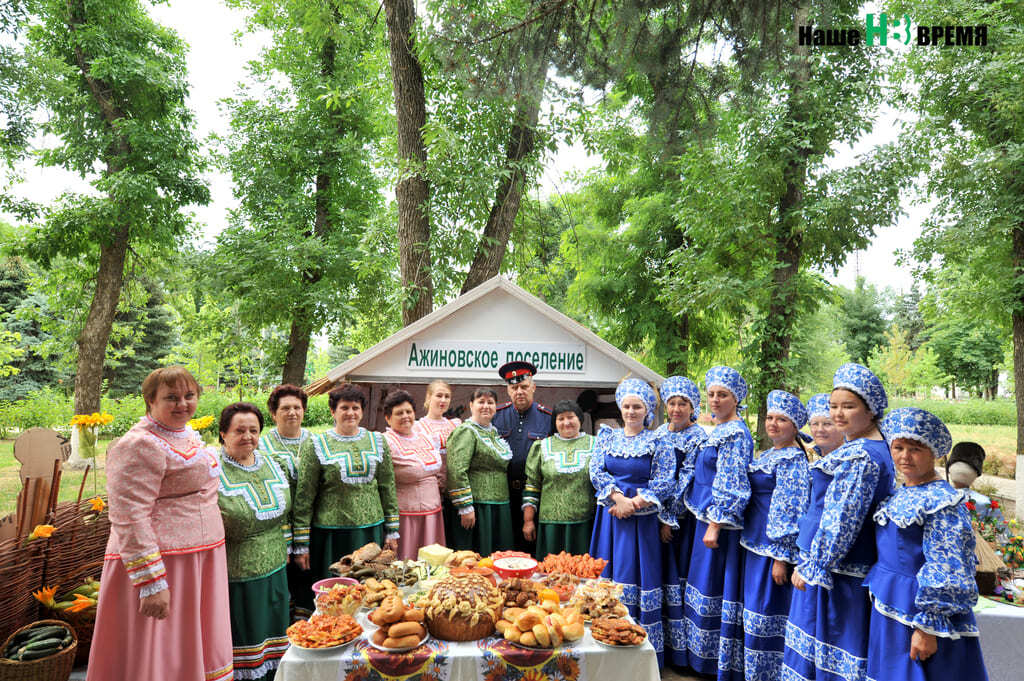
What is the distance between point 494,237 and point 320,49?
8.15 m

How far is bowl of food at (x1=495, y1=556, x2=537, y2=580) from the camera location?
301cm

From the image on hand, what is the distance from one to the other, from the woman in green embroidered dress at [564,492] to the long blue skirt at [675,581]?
602 mm

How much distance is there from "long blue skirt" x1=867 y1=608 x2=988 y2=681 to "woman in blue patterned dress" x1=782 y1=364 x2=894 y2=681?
18 cm

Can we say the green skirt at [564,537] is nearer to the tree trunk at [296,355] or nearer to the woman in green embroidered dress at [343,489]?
the woman in green embroidered dress at [343,489]

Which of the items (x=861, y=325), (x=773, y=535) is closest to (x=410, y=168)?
(x=773, y=535)

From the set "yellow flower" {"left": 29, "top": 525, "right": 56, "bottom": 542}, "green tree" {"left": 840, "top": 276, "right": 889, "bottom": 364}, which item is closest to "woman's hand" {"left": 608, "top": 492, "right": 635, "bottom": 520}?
"yellow flower" {"left": 29, "top": 525, "right": 56, "bottom": 542}

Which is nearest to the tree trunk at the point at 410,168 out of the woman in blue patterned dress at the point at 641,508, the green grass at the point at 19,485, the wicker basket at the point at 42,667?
the woman in blue patterned dress at the point at 641,508

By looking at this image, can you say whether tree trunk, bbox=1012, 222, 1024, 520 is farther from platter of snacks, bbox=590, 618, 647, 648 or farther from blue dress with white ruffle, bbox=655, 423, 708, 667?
platter of snacks, bbox=590, 618, 647, 648

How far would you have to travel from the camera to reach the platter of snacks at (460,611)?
8.06 feet

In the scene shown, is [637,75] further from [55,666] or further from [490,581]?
[55,666]

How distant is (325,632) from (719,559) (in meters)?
2.61

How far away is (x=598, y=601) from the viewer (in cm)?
268

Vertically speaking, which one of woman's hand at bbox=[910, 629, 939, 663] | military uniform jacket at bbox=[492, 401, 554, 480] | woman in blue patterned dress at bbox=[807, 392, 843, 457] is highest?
woman in blue patterned dress at bbox=[807, 392, 843, 457]

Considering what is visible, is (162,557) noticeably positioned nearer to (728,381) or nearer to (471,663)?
(471,663)
